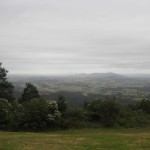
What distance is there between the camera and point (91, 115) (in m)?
53.6

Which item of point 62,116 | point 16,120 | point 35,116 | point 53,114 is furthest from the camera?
point 62,116

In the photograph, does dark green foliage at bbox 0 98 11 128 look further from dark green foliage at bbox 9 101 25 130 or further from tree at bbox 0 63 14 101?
tree at bbox 0 63 14 101

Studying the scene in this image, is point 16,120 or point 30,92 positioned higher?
point 30,92

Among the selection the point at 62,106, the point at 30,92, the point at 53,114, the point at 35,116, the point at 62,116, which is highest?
the point at 30,92

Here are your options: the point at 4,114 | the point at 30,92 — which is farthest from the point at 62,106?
the point at 30,92

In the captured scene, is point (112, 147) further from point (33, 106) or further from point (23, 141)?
point (33, 106)

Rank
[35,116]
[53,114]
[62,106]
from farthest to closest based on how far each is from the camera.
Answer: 1. [62,106]
2. [53,114]
3. [35,116]

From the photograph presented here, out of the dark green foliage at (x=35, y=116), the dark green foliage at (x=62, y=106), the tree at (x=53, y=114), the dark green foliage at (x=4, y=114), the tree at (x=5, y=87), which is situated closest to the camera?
the dark green foliage at (x=35, y=116)

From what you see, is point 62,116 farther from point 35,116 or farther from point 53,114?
point 35,116

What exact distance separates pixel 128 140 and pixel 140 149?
5058 mm

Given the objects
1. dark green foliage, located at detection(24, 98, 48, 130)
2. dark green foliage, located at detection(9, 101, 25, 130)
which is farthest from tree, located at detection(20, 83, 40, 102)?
dark green foliage, located at detection(24, 98, 48, 130)

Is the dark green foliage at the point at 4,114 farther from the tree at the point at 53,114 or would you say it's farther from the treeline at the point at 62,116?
the tree at the point at 53,114

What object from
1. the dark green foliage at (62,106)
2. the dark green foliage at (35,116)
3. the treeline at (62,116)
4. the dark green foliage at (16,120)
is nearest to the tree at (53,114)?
the treeline at (62,116)

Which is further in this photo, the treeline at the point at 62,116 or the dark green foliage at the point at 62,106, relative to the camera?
the dark green foliage at the point at 62,106
